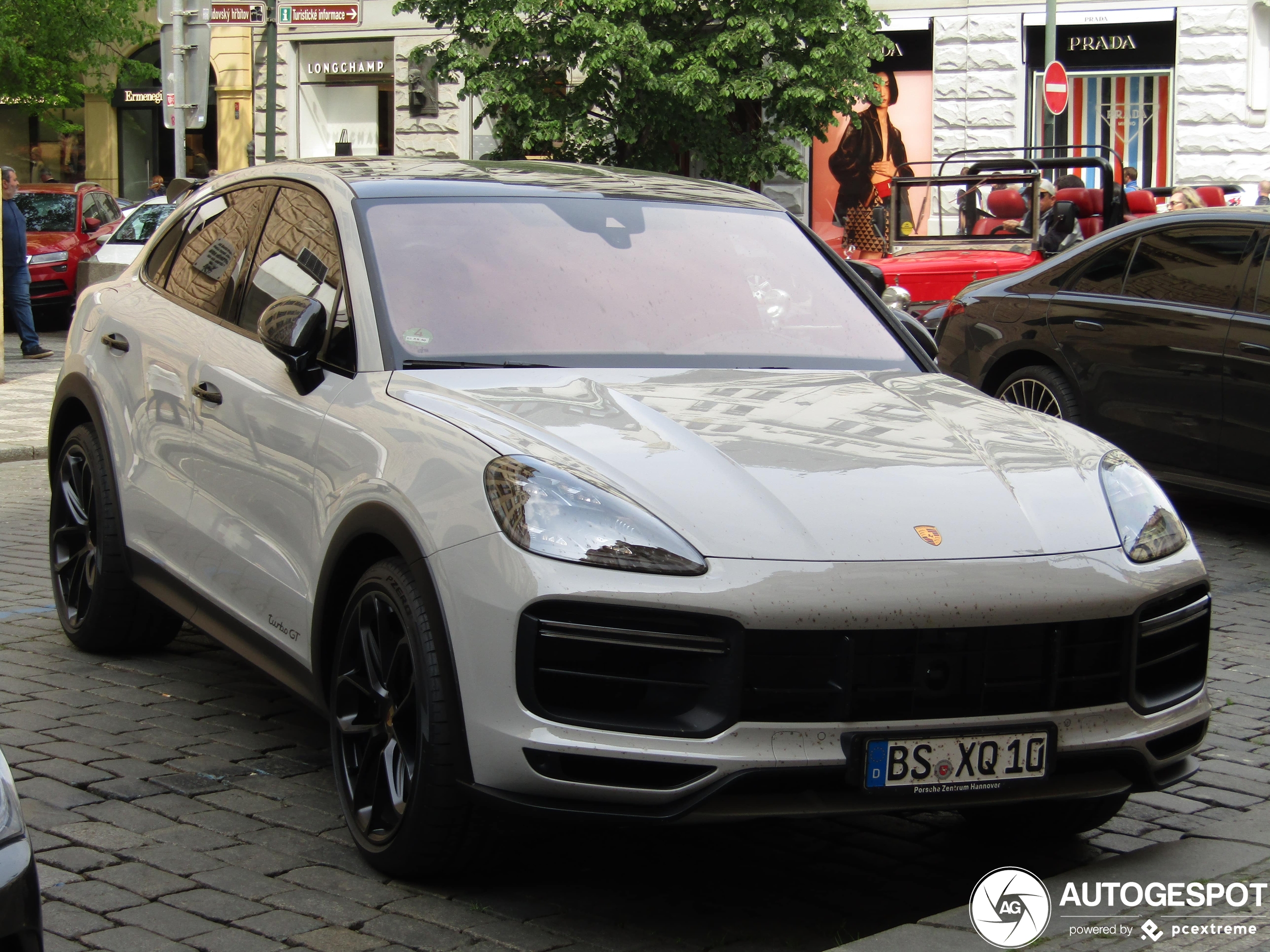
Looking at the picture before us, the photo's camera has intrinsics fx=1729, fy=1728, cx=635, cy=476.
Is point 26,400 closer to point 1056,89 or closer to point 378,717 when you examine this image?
point 1056,89

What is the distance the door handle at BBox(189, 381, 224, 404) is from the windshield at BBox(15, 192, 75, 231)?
62.6 feet

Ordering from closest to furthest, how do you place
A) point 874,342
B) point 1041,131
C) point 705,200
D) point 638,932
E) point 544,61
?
1. point 638,932
2. point 874,342
3. point 705,200
4. point 544,61
5. point 1041,131

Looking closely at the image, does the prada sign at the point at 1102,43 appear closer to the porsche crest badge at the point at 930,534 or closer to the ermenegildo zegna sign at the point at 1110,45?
the ermenegildo zegna sign at the point at 1110,45

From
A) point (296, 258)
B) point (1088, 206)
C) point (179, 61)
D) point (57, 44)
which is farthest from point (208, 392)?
point (57, 44)

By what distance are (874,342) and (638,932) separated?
6.61ft

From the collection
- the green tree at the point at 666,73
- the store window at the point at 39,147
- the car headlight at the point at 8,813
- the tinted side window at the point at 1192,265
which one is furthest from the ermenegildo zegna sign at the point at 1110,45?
the car headlight at the point at 8,813

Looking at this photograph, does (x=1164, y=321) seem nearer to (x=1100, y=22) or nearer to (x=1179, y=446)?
(x=1179, y=446)

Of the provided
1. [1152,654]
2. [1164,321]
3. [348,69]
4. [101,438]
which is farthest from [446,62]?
[1152,654]

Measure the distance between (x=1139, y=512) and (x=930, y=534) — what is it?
2.18 feet

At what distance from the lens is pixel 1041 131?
24.7 meters

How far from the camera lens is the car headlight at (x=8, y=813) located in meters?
2.56

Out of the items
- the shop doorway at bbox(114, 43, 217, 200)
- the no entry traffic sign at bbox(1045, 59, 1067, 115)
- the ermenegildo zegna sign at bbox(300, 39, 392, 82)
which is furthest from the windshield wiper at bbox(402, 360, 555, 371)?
the shop doorway at bbox(114, 43, 217, 200)

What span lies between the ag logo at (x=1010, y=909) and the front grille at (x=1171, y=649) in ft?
1.51

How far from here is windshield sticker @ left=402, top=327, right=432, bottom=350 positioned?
4.41m
